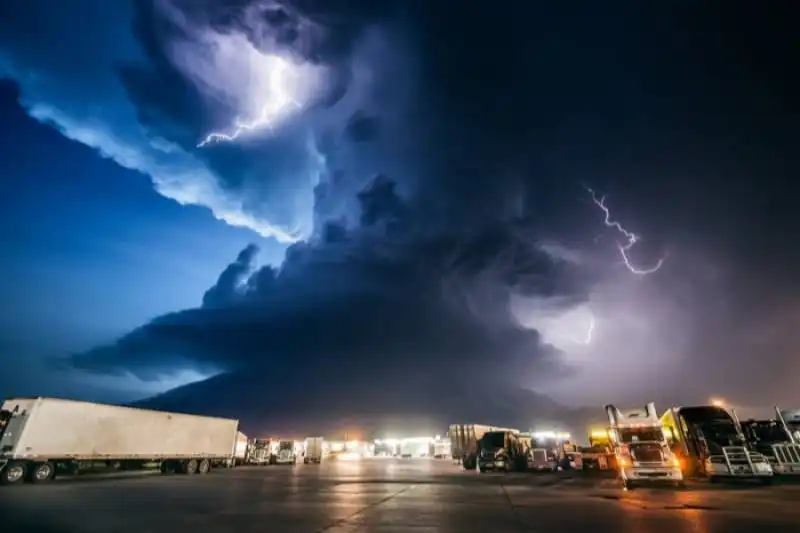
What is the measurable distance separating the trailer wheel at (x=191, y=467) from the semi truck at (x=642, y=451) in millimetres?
31153

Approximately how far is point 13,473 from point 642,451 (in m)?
32.1

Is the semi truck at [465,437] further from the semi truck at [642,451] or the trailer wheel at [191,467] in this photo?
the semi truck at [642,451]

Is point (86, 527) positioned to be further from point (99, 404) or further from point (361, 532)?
point (99, 404)

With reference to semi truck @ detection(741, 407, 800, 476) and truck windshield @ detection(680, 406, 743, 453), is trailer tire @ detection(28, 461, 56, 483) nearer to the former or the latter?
truck windshield @ detection(680, 406, 743, 453)

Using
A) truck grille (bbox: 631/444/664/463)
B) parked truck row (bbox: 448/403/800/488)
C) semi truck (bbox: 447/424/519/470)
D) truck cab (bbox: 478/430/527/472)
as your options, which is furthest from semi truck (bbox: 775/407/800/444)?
semi truck (bbox: 447/424/519/470)

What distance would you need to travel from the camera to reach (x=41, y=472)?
2362 centimetres

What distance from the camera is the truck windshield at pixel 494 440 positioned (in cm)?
3827

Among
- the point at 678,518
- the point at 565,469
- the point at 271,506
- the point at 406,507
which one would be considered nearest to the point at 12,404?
the point at 271,506

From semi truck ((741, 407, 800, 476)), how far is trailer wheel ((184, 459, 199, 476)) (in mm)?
38052

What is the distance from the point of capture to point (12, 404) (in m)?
23.8

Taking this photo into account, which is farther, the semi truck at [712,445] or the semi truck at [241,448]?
the semi truck at [241,448]

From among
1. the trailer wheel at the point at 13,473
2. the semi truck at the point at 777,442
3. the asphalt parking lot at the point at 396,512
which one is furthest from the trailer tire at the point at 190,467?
the semi truck at the point at 777,442

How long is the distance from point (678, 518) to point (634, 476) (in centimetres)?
1002

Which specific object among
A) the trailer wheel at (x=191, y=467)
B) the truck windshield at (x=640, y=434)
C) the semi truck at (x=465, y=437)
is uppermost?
the semi truck at (x=465, y=437)
